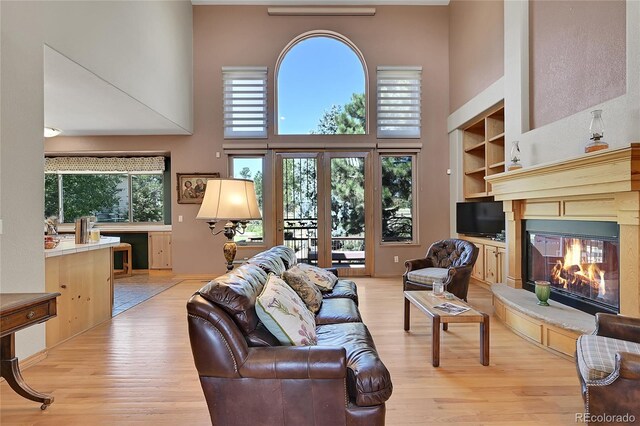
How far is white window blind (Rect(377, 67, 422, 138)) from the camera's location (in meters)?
6.25

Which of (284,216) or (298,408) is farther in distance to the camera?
(284,216)

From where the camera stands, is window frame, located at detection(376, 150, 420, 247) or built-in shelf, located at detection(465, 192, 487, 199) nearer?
built-in shelf, located at detection(465, 192, 487, 199)

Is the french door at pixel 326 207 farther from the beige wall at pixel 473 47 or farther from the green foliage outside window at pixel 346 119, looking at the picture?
the beige wall at pixel 473 47

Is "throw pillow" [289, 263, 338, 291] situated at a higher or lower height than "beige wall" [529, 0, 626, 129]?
lower

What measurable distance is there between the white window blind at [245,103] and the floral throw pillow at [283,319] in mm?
4770

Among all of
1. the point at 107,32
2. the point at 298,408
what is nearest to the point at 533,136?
the point at 298,408

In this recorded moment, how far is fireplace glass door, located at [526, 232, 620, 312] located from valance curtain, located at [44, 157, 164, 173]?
6441 millimetres

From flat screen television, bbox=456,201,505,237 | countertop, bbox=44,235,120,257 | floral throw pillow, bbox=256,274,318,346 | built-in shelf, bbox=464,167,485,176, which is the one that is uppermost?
built-in shelf, bbox=464,167,485,176

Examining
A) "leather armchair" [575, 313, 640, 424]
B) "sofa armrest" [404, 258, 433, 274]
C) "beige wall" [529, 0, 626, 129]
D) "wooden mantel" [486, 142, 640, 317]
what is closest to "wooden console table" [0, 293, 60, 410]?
"leather armchair" [575, 313, 640, 424]

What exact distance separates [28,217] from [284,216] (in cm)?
387

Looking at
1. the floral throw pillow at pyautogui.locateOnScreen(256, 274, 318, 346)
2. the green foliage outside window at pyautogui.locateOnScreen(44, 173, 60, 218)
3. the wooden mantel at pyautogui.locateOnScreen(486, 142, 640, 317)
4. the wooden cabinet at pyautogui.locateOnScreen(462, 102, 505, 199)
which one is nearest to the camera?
the floral throw pillow at pyautogui.locateOnScreen(256, 274, 318, 346)

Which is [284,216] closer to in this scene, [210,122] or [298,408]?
[210,122]

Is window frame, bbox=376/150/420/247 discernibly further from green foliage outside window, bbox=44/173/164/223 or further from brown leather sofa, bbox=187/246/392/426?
brown leather sofa, bbox=187/246/392/426

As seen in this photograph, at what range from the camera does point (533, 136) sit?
12.2 feet
